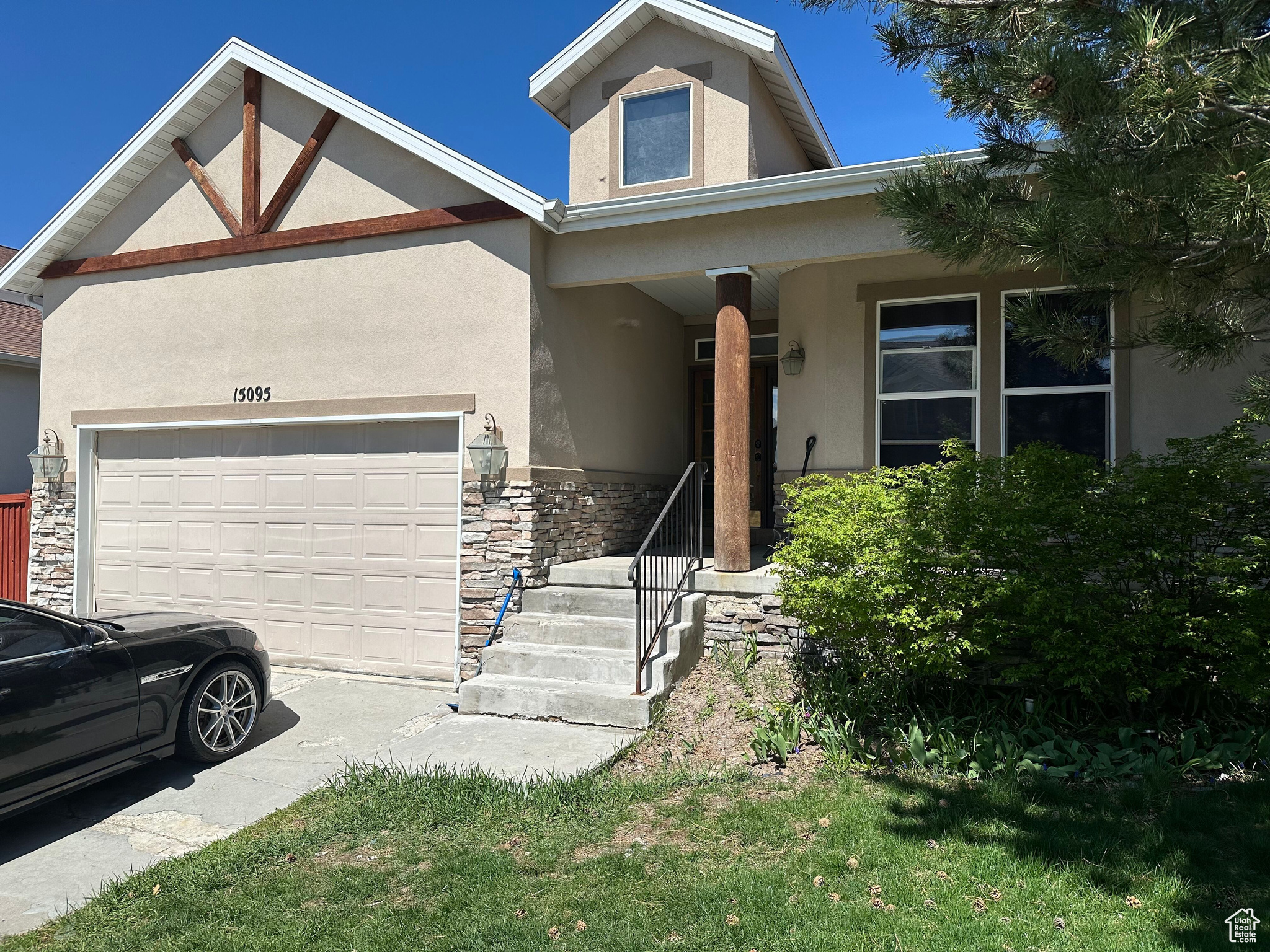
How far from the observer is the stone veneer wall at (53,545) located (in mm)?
8805

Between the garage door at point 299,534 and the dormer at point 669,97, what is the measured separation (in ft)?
12.2

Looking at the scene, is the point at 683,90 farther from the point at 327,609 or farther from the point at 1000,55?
the point at 327,609

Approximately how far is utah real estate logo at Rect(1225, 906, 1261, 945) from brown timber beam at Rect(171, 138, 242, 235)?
916cm

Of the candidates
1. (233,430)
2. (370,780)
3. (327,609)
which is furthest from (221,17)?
(370,780)

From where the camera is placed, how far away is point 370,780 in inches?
189

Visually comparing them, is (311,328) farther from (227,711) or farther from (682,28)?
(682,28)

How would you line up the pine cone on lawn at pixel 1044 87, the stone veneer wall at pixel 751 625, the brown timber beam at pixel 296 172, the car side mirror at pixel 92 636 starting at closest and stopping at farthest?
the pine cone on lawn at pixel 1044 87 → the car side mirror at pixel 92 636 → the stone veneer wall at pixel 751 625 → the brown timber beam at pixel 296 172

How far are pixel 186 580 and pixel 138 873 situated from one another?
17.1 feet

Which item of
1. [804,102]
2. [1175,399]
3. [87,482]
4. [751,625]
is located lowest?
[751,625]

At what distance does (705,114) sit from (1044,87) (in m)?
5.60

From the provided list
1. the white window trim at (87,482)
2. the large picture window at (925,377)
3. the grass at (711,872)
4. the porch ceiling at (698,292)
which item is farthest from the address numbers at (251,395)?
the large picture window at (925,377)

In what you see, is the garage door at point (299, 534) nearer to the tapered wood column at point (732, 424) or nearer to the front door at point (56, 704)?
the tapered wood column at point (732, 424)

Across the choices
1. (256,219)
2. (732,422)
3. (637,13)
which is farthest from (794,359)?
(256,219)

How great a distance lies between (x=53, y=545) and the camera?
8914 millimetres
